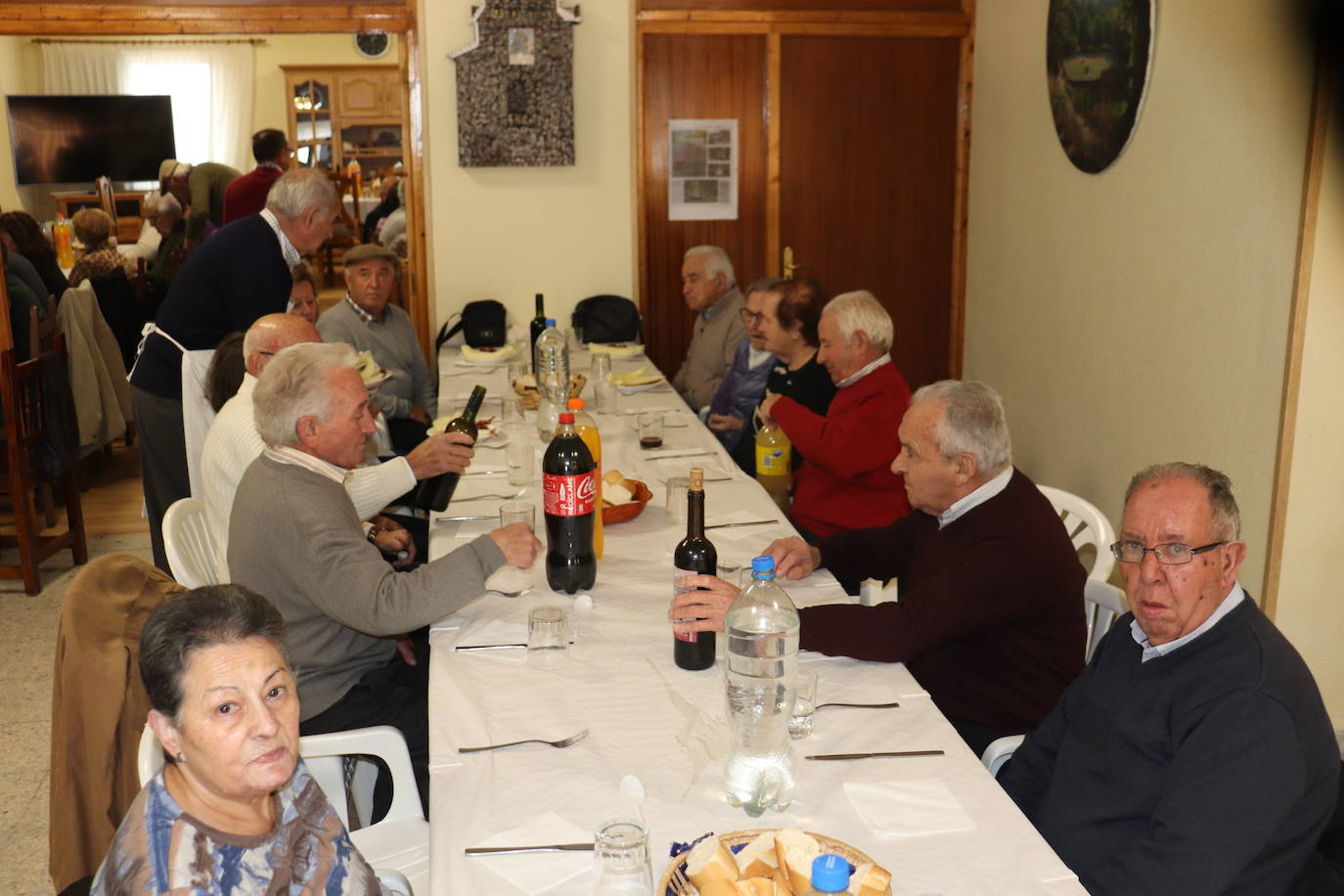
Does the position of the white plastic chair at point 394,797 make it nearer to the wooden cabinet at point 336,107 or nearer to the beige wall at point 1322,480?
the beige wall at point 1322,480

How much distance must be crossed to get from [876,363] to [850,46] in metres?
3.32

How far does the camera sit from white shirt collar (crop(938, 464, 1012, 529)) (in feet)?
7.83

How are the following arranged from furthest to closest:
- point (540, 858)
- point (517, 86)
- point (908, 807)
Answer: point (517, 86) < point (908, 807) < point (540, 858)

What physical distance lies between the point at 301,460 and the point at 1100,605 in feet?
5.91

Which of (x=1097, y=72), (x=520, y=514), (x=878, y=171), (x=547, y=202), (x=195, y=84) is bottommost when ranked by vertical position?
(x=520, y=514)

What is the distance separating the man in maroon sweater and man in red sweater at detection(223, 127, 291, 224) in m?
4.48

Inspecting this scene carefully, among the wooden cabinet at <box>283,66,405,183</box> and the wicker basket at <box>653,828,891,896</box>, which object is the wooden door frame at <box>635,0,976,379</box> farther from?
the wooden cabinet at <box>283,66,405,183</box>

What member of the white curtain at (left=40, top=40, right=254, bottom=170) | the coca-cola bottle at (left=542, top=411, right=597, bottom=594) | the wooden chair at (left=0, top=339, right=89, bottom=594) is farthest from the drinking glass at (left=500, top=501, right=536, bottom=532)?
the white curtain at (left=40, top=40, right=254, bottom=170)

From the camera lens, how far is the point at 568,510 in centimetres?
249

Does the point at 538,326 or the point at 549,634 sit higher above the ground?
the point at 538,326

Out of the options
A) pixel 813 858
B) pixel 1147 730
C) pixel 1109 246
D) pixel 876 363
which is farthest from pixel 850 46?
pixel 813 858

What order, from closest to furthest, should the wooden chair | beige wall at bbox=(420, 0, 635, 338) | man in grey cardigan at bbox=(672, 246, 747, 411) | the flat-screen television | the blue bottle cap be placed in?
the blue bottle cap
the wooden chair
man in grey cardigan at bbox=(672, 246, 747, 411)
beige wall at bbox=(420, 0, 635, 338)
the flat-screen television

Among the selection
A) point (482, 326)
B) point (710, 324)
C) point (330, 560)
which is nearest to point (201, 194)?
point (482, 326)

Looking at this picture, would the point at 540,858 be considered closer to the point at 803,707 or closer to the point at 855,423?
the point at 803,707
